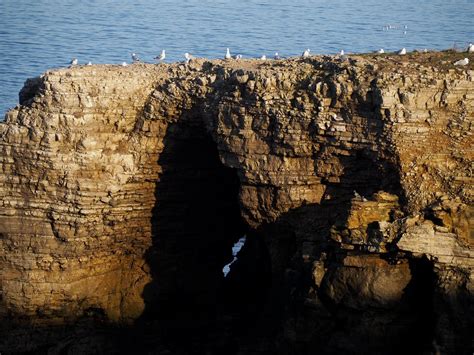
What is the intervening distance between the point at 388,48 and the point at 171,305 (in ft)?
128

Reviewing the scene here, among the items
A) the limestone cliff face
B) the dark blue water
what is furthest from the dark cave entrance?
the dark blue water

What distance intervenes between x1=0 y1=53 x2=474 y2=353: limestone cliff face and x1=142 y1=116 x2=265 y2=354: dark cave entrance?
0.24 ft

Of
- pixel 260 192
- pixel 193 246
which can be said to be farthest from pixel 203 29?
pixel 260 192

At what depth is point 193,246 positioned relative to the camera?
3275 cm

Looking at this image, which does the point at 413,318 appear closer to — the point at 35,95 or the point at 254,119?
the point at 254,119

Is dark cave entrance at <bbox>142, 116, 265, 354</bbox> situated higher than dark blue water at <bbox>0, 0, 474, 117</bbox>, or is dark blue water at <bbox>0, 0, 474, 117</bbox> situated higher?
dark blue water at <bbox>0, 0, 474, 117</bbox>

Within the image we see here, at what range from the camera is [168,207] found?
31562mm

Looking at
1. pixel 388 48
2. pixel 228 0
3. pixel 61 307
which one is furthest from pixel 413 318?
pixel 228 0

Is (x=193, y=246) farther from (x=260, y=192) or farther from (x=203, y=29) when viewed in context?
(x=203, y=29)

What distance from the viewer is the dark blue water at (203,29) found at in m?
64.9

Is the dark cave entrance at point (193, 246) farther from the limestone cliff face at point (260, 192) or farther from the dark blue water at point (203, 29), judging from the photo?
the dark blue water at point (203, 29)

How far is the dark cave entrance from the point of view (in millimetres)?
31172

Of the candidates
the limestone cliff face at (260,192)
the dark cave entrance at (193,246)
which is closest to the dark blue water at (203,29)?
the dark cave entrance at (193,246)

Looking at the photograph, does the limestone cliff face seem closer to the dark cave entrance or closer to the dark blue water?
the dark cave entrance
